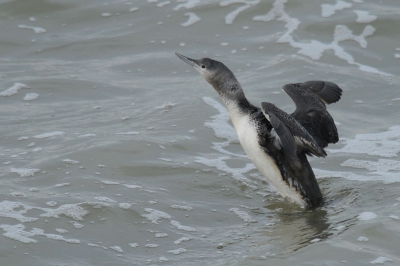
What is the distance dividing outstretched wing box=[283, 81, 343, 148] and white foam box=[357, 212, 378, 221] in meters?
1.08

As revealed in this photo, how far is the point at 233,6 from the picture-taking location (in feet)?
41.4

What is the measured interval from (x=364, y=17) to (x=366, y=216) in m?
6.89

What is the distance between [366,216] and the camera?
598cm

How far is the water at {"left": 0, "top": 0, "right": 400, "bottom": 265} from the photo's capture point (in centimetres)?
564

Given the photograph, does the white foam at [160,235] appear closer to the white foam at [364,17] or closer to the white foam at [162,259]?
the white foam at [162,259]

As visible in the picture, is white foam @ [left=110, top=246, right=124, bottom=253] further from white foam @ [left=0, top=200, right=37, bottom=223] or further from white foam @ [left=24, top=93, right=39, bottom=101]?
white foam @ [left=24, top=93, right=39, bottom=101]

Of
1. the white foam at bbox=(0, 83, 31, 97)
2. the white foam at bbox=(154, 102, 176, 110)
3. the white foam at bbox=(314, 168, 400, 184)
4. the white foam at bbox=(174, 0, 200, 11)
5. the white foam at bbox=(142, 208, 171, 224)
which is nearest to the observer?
the white foam at bbox=(142, 208, 171, 224)

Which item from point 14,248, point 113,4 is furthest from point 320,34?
point 14,248

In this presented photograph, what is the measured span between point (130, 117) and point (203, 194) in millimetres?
2249

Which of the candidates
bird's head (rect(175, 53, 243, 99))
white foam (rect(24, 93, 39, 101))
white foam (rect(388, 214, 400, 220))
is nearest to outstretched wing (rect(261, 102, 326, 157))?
white foam (rect(388, 214, 400, 220))

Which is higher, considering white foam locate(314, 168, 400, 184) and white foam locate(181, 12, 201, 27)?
white foam locate(181, 12, 201, 27)

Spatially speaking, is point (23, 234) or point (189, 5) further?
point (189, 5)

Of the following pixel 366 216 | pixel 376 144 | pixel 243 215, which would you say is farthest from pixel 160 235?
pixel 376 144

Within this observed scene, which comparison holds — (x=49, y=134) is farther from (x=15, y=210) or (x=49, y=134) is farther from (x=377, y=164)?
(x=377, y=164)
